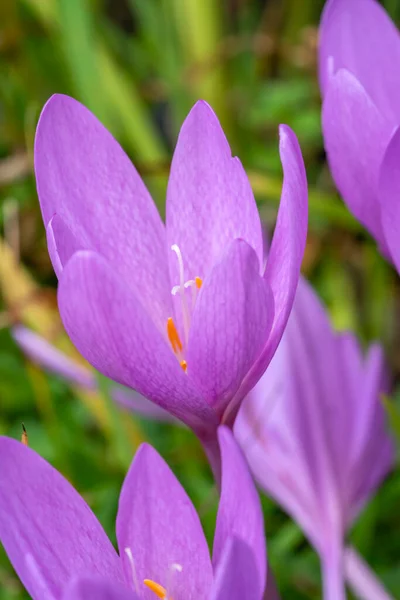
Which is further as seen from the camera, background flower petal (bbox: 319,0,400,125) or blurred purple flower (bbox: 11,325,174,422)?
blurred purple flower (bbox: 11,325,174,422)

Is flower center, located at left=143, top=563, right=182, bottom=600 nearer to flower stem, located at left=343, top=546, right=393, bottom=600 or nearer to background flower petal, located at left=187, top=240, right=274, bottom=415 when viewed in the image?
background flower petal, located at left=187, top=240, right=274, bottom=415

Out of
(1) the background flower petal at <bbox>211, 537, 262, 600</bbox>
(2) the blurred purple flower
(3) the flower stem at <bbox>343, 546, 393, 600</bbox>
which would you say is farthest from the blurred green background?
(1) the background flower petal at <bbox>211, 537, 262, 600</bbox>

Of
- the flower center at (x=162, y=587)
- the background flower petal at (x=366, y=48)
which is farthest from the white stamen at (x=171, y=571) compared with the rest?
the background flower petal at (x=366, y=48)

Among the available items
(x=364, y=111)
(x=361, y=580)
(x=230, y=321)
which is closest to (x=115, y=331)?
(x=230, y=321)

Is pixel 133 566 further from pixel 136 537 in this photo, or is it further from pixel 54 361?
pixel 54 361

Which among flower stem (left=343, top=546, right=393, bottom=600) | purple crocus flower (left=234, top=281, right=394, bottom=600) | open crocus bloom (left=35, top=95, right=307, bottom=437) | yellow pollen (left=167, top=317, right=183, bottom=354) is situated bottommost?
flower stem (left=343, top=546, right=393, bottom=600)

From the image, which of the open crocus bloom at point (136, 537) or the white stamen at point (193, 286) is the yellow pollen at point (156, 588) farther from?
the white stamen at point (193, 286)

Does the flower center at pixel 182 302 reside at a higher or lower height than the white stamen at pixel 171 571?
higher

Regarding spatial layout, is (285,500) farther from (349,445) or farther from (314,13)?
(314,13)
